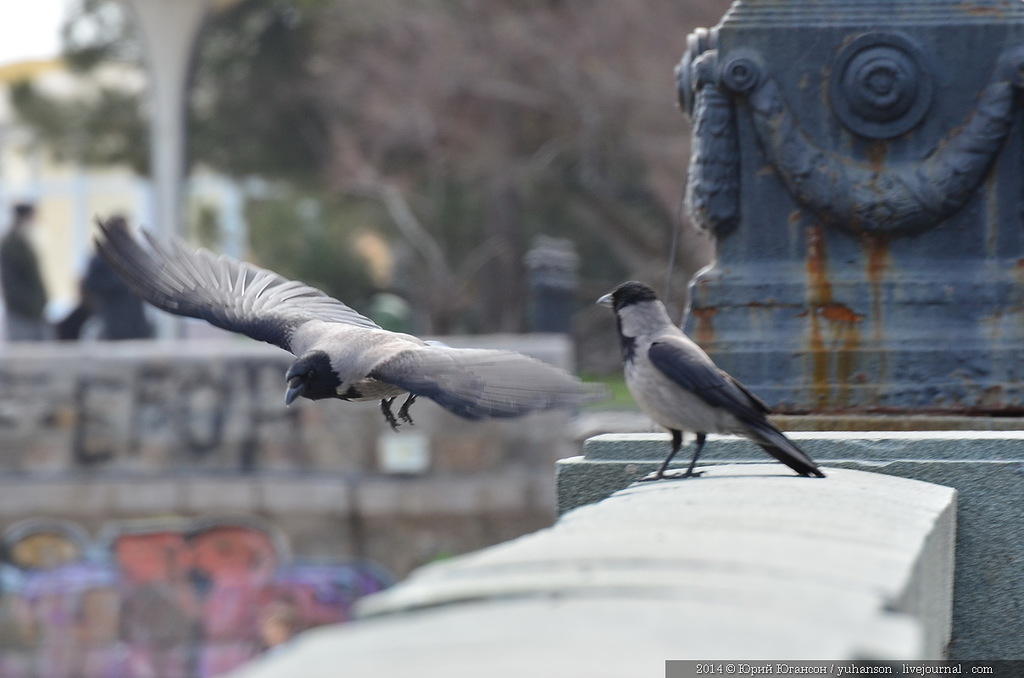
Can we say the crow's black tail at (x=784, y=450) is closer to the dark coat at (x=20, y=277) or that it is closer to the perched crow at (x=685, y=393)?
the perched crow at (x=685, y=393)

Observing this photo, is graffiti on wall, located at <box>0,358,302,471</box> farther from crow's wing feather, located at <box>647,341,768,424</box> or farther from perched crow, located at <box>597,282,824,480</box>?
crow's wing feather, located at <box>647,341,768,424</box>

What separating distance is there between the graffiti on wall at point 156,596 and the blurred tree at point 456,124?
6091 millimetres

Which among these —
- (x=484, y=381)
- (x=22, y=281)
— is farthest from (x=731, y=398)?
(x=22, y=281)

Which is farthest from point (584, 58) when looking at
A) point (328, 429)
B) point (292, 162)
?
point (328, 429)

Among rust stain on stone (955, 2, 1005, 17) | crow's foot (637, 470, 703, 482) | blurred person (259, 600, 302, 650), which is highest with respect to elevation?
rust stain on stone (955, 2, 1005, 17)

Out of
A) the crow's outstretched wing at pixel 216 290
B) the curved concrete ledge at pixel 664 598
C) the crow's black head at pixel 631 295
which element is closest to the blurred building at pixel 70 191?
the crow's outstretched wing at pixel 216 290

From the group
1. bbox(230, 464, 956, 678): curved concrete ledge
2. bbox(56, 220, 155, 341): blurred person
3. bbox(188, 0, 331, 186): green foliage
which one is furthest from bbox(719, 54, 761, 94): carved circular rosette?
bbox(188, 0, 331, 186): green foliage

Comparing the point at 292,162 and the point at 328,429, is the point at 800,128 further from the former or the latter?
the point at 292,162

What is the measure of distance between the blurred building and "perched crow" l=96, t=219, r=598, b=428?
79.5 feet

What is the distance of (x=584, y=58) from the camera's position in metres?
26.7

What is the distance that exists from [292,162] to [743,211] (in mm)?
25329

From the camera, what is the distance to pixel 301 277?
3067 centimetres

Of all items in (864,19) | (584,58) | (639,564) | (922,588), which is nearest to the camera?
(639,564)

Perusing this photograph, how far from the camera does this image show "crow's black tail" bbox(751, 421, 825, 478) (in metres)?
4.73
